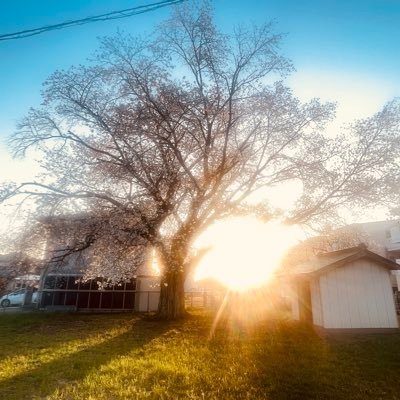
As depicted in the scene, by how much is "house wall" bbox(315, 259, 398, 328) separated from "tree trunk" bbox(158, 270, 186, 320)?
9.59 m

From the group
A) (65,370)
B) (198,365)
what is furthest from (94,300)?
(198,365)

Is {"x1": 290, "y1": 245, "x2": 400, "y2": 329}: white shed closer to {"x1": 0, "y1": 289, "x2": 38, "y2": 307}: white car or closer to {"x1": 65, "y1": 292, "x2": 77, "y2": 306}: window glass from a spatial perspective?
{"x1": 65, "y1": 292, "x2": 77, "y2": 306}: window glass

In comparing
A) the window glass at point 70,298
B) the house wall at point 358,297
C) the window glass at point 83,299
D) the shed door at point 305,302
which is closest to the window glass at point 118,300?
the window glass at point 83,299

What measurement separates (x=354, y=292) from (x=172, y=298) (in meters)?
11.8

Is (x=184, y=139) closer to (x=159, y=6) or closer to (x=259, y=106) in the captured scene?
(x=259, y=106)

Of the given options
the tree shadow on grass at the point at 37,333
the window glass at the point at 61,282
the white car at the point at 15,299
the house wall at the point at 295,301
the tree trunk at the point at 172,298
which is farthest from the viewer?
the white car at the point at 15,299

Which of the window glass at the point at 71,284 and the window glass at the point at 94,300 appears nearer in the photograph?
the window glass at the point at 94,300

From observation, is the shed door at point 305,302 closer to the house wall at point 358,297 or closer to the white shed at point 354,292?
the white shed at point 354,292

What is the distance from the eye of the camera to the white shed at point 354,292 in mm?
17797

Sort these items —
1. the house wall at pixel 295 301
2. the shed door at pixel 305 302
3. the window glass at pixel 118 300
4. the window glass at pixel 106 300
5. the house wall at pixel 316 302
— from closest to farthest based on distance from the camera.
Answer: the house wall at pixel 316 302, the shed door at pixel 305 302, the house wall at pixel 295 301, the window glass at pixel 106 300, the window glass at pixel 118 300

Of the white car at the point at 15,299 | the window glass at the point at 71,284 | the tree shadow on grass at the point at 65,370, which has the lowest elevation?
the tree shadow on grass at the point at 65,370

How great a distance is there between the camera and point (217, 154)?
19.1m

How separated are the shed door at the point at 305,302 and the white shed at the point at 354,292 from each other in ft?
4.74

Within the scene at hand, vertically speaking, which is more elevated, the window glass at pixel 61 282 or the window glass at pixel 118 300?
the window glass at pixel 61 282
